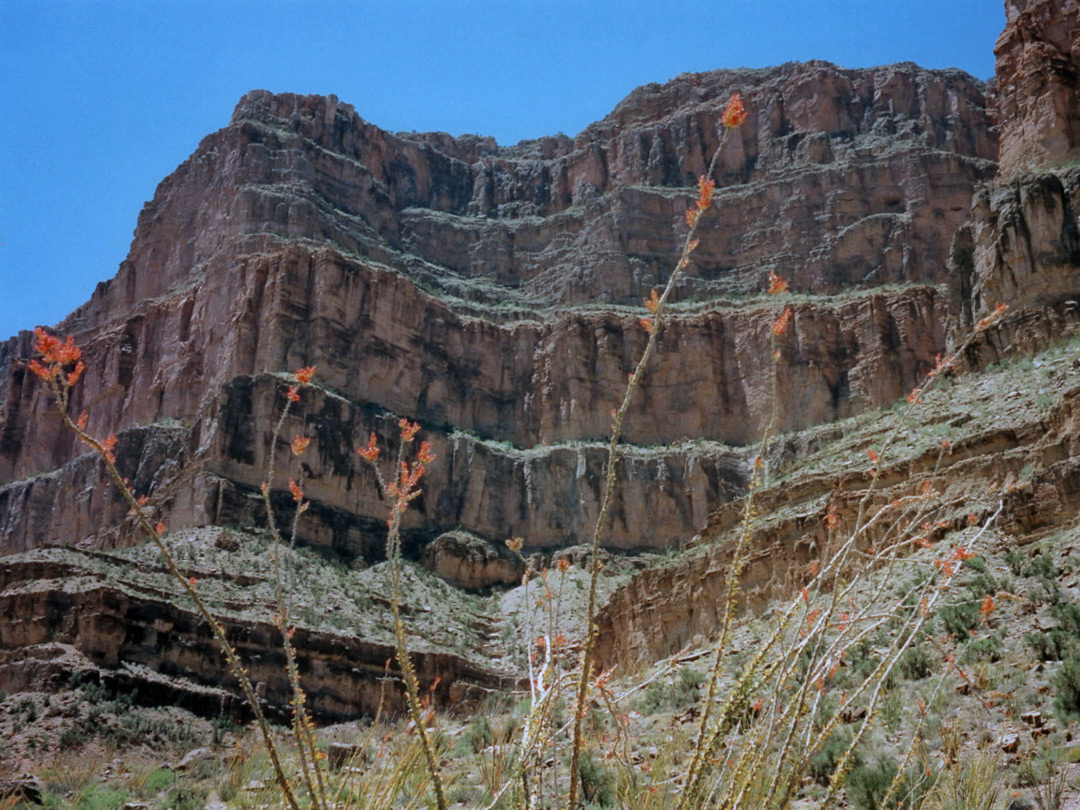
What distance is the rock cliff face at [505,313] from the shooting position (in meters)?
55.5

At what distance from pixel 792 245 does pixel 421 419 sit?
103 ft

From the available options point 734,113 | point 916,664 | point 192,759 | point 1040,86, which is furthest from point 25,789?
point 1040,86

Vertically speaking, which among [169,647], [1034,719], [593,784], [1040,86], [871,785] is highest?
[1040,86]

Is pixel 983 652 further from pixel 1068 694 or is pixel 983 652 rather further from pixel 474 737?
pixel 474 737

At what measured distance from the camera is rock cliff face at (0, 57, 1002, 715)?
55.5m

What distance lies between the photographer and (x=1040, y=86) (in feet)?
141

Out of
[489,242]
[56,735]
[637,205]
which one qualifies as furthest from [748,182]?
[56,735]

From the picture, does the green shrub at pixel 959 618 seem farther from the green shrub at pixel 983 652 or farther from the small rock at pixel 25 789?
the small rock at pixel 25 789

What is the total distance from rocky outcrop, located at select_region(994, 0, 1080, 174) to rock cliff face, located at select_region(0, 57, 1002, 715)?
7874 mm

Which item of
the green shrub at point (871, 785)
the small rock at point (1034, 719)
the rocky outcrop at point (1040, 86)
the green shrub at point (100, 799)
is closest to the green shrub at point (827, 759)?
the green shrub at point (871, 785)

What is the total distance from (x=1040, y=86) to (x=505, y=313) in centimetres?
4043

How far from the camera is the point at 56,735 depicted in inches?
1012

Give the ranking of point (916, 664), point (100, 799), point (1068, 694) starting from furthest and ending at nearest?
point (916, 664), point (100, 799), point (1068, 694)

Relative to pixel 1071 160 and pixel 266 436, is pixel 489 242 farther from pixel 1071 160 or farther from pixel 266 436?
pixel 1071 160
